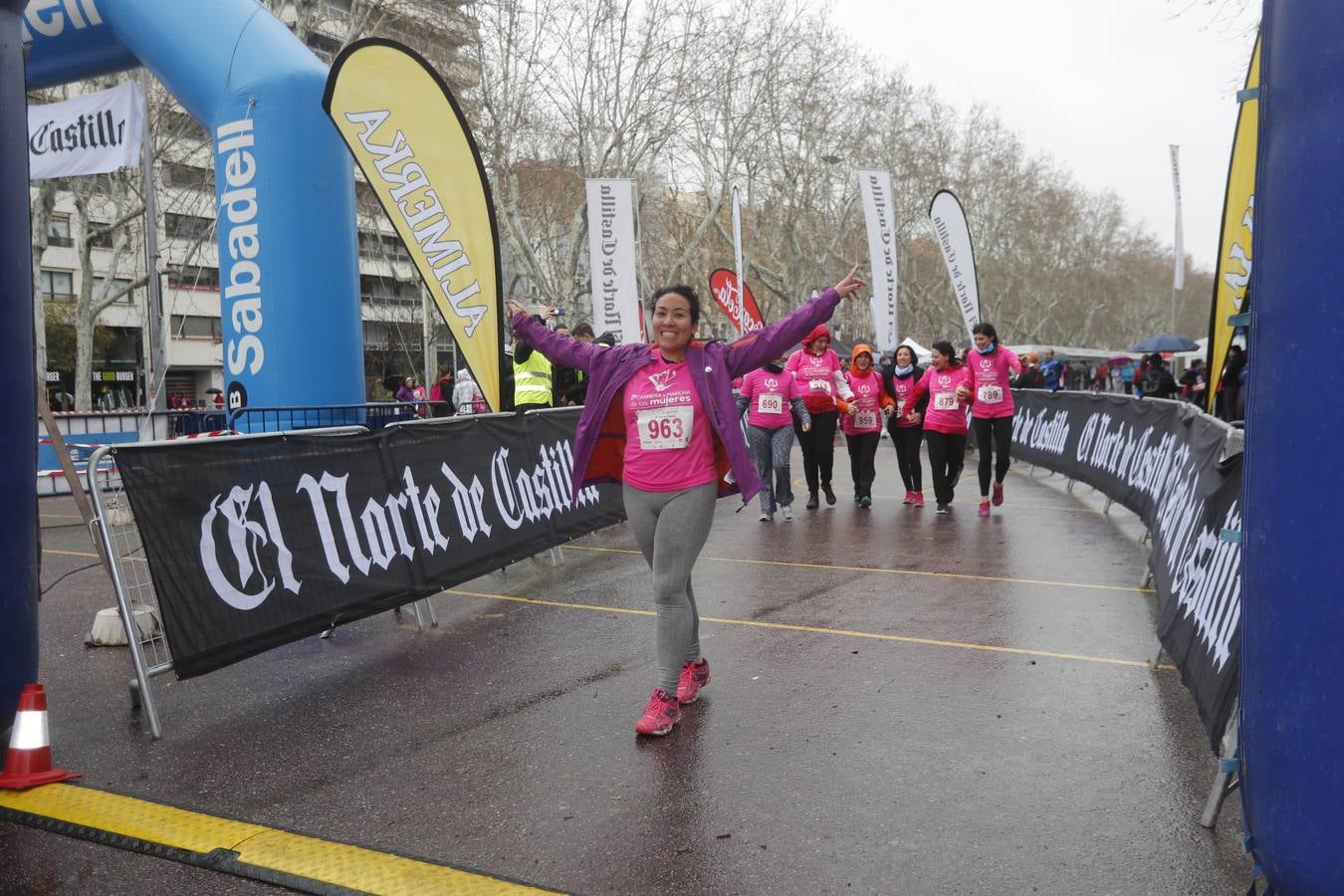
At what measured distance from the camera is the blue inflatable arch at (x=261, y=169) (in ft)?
30.2

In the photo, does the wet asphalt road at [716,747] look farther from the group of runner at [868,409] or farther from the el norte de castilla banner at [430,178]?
the group of runner at [868,409]

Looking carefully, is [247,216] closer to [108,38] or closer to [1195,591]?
[108,38]

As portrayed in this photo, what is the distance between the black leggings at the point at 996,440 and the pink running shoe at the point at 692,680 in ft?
22.1

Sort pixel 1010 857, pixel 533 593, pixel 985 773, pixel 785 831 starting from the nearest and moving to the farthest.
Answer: pixel 1010 857 < pixel 785 831 < pixel 985 773 < pixel 533 593

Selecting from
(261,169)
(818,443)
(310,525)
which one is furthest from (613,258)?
(310,525)

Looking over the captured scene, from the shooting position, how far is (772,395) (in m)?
10.9

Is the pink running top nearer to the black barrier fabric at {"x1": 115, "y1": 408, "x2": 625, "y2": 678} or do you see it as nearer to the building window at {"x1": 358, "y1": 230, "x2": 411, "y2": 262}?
the black barrier fabric at {"x1": 115, "y1": 408, "x2": 625, "y2": 678}

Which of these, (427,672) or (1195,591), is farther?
(427,672)

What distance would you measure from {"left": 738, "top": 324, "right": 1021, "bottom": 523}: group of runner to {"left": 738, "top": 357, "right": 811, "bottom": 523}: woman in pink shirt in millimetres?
10

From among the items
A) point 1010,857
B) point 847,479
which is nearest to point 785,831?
point 1010,857

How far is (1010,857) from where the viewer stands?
328 cm

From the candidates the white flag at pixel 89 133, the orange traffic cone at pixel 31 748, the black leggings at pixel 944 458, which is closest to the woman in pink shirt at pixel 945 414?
the black leggings at pixel 944 458

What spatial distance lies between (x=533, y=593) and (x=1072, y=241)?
74.1 metres

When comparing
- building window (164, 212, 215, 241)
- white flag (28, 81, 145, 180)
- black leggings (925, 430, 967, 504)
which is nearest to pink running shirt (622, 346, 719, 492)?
white flag (28, 81, 145, 180)
